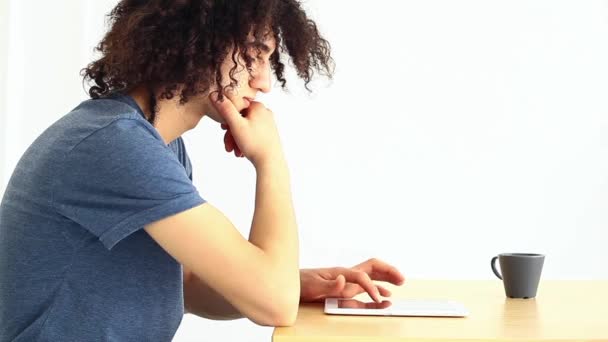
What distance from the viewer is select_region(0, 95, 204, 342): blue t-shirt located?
1.33 m

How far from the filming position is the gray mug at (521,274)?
5.11 feet

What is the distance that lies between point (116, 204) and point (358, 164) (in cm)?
238

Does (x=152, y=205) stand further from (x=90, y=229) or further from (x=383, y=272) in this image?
(x=383, y=272)

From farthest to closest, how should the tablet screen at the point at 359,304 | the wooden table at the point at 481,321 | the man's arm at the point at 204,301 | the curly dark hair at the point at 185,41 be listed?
the man's arm at the point at 204,301, the curly dark hair at the point at 185,41, the tablet screen at the point at 359,304, the wooden table at the point at 481,321

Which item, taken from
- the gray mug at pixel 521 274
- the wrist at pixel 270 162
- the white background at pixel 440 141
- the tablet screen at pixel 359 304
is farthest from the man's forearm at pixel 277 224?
the white background at pixel 440 141

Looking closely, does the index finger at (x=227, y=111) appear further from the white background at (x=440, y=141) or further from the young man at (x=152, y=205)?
the white background at (x=440, y=141)

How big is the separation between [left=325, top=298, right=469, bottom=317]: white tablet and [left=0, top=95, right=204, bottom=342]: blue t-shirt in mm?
273

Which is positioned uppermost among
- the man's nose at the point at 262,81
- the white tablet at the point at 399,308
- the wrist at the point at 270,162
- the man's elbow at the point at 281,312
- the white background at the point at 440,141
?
the white background at the point at 440,141

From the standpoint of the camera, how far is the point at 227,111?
5.10 ft

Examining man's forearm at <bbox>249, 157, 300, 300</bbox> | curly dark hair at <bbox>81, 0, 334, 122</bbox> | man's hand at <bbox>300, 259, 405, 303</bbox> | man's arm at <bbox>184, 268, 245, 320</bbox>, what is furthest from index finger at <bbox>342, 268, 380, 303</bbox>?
curly dark hair at <bbox>81, 0, 334, 122</bbox>

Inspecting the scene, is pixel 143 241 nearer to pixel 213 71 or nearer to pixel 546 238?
pixel 213 71

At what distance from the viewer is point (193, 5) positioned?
1562 millimetres

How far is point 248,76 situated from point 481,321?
1.89ft

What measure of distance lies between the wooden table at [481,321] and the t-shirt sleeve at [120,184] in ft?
0.82
